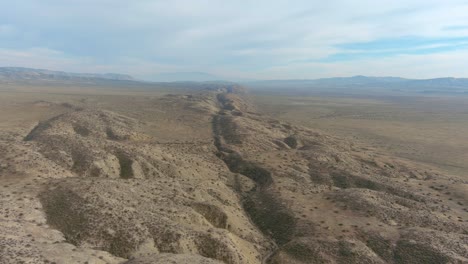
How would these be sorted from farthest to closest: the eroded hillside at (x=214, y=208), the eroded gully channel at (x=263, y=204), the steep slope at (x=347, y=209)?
the eroded gully channel at (x=263, y=204), the steep slope at (x=347, y=209), the eroded hillside at (x=214, y=208)

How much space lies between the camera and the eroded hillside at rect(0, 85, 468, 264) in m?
27.7

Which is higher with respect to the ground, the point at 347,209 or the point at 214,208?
the point at 214,208

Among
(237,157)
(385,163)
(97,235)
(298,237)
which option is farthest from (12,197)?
(385,163)

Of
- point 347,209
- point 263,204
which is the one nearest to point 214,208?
point 263,204

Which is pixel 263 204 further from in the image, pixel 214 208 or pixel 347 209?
pixel 347 209

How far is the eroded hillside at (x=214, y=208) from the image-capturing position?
27656mm

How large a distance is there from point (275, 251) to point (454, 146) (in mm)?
83749

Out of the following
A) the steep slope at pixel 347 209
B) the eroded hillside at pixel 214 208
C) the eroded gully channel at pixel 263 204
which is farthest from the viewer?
the eroded gully channel at pixel 263 204

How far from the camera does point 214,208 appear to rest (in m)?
36.1

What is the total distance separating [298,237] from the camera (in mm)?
34469

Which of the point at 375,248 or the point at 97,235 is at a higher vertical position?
the point at 97,235

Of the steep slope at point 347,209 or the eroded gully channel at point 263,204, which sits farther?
the eroded gully channel at point 263,204

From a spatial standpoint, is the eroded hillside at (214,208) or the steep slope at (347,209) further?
the steep slope at (347,209)

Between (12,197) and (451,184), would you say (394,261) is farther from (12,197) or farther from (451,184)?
(12,197)
